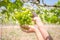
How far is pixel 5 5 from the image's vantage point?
4.19 ft

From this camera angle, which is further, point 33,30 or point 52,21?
point 52,21

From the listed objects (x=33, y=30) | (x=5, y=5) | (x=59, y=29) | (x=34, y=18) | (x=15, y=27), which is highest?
(x=5, y=5)

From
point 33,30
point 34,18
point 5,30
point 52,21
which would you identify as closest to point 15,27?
point 5,30

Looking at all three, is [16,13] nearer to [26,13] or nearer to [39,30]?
[26,13]

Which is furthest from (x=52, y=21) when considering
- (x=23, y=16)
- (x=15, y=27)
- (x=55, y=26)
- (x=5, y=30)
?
(x=23, y=16)

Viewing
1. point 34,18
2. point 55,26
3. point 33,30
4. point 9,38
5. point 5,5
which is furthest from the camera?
point 55,26

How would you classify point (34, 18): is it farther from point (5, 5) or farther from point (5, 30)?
point (5, 30)

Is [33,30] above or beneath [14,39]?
above

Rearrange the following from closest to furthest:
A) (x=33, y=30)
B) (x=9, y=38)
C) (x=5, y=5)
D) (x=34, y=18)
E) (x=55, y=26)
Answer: (x=5, y=5)
(x=34, y=18)
(x=33, y=30)
(x=9, y=38)
(x=55, y=26)

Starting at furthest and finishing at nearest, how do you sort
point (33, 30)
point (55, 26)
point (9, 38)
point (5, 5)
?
point (55, 26) < point (9, 38) < point (33, 30) < point (5, 5)

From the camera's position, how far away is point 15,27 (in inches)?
83.4

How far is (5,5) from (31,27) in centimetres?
40

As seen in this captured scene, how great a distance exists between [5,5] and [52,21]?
0.97 metres

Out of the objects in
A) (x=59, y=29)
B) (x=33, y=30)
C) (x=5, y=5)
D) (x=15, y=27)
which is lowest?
(x=59, y=29)
